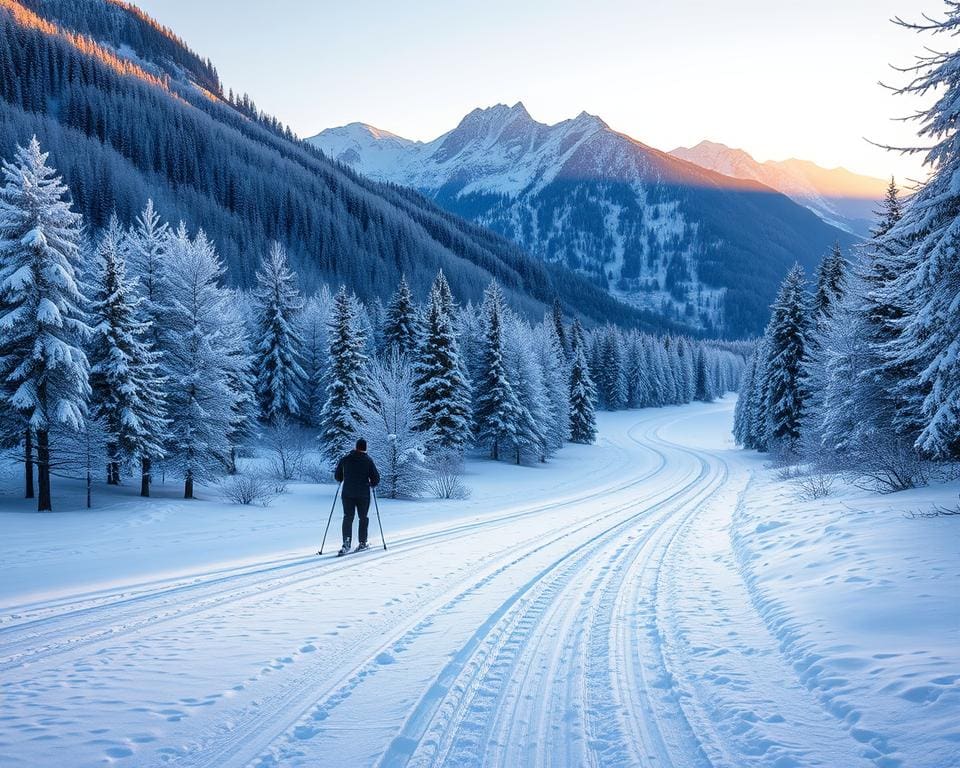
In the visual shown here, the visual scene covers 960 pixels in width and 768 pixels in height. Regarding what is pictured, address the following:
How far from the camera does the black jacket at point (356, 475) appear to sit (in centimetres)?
1092

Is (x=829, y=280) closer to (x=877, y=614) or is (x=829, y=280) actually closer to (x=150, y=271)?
(x=877, y=614)

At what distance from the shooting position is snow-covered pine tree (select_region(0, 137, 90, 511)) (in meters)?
17.9

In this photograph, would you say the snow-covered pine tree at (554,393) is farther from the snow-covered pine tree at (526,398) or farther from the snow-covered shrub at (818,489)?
the snow-covered shrub at (818,489)

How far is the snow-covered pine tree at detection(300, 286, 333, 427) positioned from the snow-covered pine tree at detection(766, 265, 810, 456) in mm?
33604

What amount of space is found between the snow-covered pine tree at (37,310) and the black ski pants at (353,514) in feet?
43.8

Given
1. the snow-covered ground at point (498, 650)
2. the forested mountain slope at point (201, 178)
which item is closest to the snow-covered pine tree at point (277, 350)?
the snow-covered ground at point (498, 650)

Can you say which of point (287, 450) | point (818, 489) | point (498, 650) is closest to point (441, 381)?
point (287, 450)

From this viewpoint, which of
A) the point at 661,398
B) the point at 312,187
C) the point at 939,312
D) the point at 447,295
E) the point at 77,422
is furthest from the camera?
the point at 312,187

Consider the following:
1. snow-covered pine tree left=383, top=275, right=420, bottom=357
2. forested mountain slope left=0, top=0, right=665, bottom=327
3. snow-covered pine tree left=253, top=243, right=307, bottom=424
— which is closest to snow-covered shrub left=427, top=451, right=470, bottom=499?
snow-covered pine tree left=253, top=243, right=307, bottom=424

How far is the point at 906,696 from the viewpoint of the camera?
4.15 meters

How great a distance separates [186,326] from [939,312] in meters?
25.5

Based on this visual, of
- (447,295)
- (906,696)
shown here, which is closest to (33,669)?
(906,696)

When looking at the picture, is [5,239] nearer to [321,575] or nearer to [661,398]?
[321,575]

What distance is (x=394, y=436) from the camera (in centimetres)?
2414
